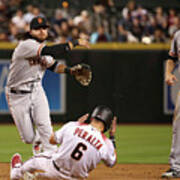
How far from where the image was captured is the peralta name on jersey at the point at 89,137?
522 centimetres

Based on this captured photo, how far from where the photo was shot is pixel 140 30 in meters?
15.4

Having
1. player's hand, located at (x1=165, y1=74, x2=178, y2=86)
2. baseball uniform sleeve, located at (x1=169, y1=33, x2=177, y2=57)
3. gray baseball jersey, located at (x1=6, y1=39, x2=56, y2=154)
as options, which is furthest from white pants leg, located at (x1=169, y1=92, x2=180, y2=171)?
gray baseball jersey, located at (x1=6, y1=39, x2=56, y2=154)

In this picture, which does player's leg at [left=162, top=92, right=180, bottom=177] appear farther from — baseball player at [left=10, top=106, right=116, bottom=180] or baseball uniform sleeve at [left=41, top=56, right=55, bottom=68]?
baseball uniform sleeve at [left=41, top=56, right=55, bottom=68]

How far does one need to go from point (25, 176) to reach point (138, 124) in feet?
27.6

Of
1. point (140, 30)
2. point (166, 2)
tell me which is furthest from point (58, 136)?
→ point (166, 2)

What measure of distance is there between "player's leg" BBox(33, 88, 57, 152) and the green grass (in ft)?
4.52

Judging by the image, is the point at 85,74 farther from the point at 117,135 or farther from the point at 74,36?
the point at 74,36

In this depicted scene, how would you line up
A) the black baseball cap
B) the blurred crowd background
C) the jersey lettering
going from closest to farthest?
the jersey lettering → the black baseball cap → the blurred crowd background

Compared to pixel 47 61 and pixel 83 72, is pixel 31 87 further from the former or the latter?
pixel 83 72

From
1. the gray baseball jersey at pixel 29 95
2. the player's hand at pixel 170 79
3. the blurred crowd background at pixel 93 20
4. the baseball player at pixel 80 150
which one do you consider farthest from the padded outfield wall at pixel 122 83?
→ the baseball player at pixel 80 150

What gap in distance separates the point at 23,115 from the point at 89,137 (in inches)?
84.6

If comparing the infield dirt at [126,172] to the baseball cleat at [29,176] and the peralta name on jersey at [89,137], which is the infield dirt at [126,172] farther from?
the peralta name on jersey at [89,137]

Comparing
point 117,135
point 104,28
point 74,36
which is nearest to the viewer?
point 117,135

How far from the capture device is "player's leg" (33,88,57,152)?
7.09 meters
